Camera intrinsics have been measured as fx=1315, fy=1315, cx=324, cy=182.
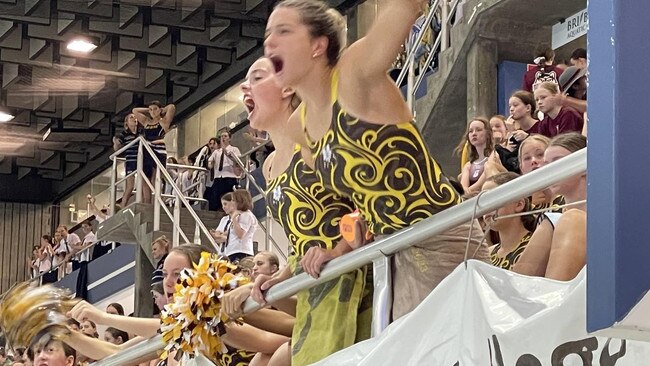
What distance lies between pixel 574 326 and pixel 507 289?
0.25 meters

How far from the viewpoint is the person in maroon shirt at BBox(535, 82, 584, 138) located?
623 centimetres

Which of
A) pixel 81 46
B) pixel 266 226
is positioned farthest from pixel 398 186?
pixel 81 46

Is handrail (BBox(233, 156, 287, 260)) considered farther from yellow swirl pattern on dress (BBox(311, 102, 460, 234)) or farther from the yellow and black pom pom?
yellow swirl pattern on dress (BBox(311, 102, 460, 234))

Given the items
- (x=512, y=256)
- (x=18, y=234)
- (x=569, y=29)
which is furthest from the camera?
(x=18, y=234)

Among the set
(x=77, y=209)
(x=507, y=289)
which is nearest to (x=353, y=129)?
(x=507, y=289)

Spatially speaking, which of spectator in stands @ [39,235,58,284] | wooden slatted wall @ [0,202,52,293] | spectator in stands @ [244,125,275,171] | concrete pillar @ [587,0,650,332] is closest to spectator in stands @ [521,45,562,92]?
concrete pillar @ [587,0,650,332]

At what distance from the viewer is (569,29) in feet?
30.6

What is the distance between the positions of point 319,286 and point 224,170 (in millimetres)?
8746

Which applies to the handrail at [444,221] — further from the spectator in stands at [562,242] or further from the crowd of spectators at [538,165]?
the spectator in stands at [562,242]

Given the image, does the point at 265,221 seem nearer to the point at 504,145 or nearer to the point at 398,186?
the point at 504,145

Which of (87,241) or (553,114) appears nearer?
(553,114)

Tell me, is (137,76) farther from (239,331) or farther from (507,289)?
(507,289)

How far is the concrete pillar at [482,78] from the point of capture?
358 inches

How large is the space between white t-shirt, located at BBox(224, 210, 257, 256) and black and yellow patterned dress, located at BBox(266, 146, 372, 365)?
5.95 meters
